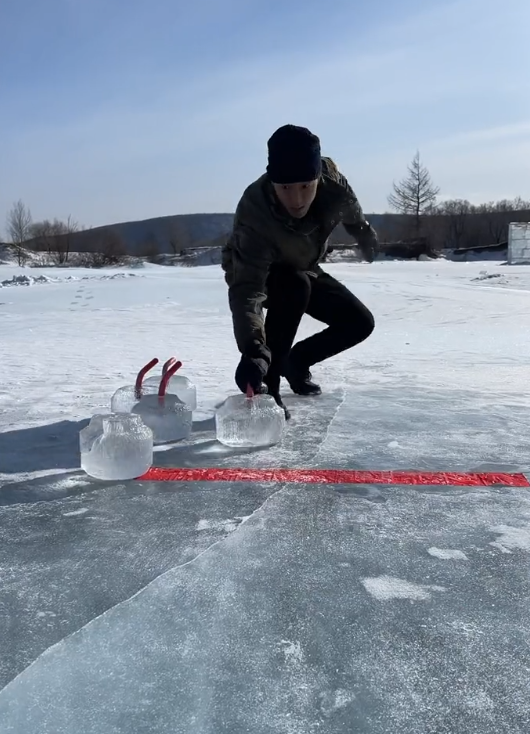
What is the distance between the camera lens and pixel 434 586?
4.43 feet

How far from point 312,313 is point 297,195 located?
0.69 meters

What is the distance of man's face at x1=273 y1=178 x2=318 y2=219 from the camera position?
2451mm

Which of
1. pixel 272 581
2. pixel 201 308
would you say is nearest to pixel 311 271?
pixel 272 581

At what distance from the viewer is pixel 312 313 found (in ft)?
10.0

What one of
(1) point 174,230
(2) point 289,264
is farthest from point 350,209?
(1) point 174,230

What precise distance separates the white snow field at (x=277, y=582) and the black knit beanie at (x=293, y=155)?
852 millimetres

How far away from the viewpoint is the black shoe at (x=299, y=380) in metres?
2.93

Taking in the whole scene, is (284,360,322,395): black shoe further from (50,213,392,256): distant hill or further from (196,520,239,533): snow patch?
(50,213,392,256): distant hill

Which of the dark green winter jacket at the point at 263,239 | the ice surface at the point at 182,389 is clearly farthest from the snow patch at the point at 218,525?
the ice surface at the point at 182,389

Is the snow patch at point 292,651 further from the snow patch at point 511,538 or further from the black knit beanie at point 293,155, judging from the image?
the black knit beanie at point 293,155

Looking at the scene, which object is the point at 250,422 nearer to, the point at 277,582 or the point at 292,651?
the point at 277,582

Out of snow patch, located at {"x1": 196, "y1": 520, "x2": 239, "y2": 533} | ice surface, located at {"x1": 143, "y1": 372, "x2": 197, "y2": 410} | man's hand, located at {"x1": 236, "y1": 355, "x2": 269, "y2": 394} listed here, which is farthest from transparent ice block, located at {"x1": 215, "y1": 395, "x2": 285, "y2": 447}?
snow patch, located at {"x1": 196, "y1": 520, "x2": 239, "y2": 533}

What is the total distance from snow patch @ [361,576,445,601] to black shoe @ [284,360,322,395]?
5.19 feet

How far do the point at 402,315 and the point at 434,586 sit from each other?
211 inches
